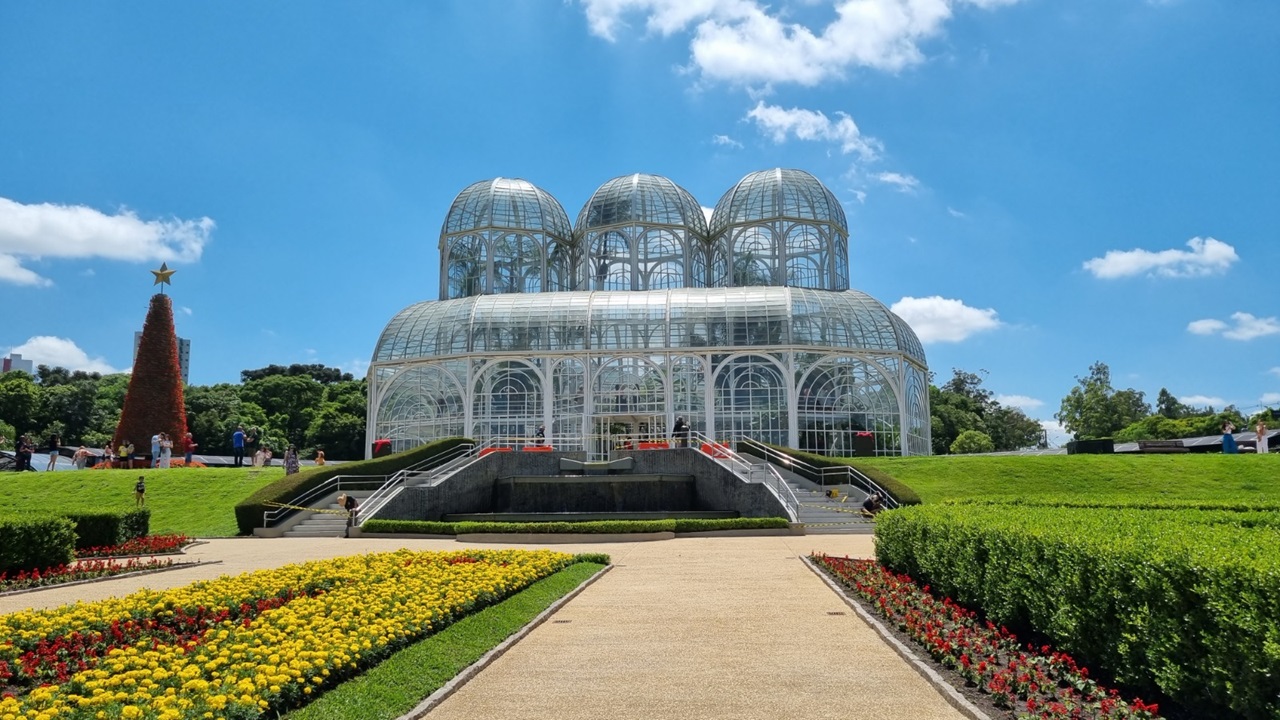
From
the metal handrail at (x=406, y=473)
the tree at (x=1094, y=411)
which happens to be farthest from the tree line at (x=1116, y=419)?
the metal handrail at (x=406, y=473)

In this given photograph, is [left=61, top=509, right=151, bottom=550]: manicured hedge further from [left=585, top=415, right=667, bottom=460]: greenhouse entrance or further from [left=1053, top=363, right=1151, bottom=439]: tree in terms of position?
[left=1053, top=363, right=1151, bottom=439]: tree

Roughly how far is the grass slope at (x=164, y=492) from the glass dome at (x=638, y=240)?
2333cm

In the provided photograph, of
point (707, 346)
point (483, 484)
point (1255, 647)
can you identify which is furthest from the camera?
point (707, 346)

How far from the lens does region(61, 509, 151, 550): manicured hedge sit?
19516 millimetres

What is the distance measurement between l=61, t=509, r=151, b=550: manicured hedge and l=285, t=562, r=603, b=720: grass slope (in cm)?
1306

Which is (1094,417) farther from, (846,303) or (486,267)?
(486,267)

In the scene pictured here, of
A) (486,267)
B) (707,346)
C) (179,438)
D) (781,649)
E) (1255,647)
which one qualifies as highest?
(486,267)

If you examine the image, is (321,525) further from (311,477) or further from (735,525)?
(735,525)

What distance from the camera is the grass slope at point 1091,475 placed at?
2711 cm

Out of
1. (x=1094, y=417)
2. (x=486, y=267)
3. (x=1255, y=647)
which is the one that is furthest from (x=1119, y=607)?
(x=1094, y=417)

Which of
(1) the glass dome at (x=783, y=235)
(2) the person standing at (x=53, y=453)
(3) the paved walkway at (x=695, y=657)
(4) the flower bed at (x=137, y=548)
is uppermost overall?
(1) the glass dome at (x=783, y=235)

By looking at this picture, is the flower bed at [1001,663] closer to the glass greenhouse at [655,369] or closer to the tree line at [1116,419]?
the glass greenhouse at [655,369]

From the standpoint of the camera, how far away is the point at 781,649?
8.98 meters

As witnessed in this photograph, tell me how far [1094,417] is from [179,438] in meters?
68.4
